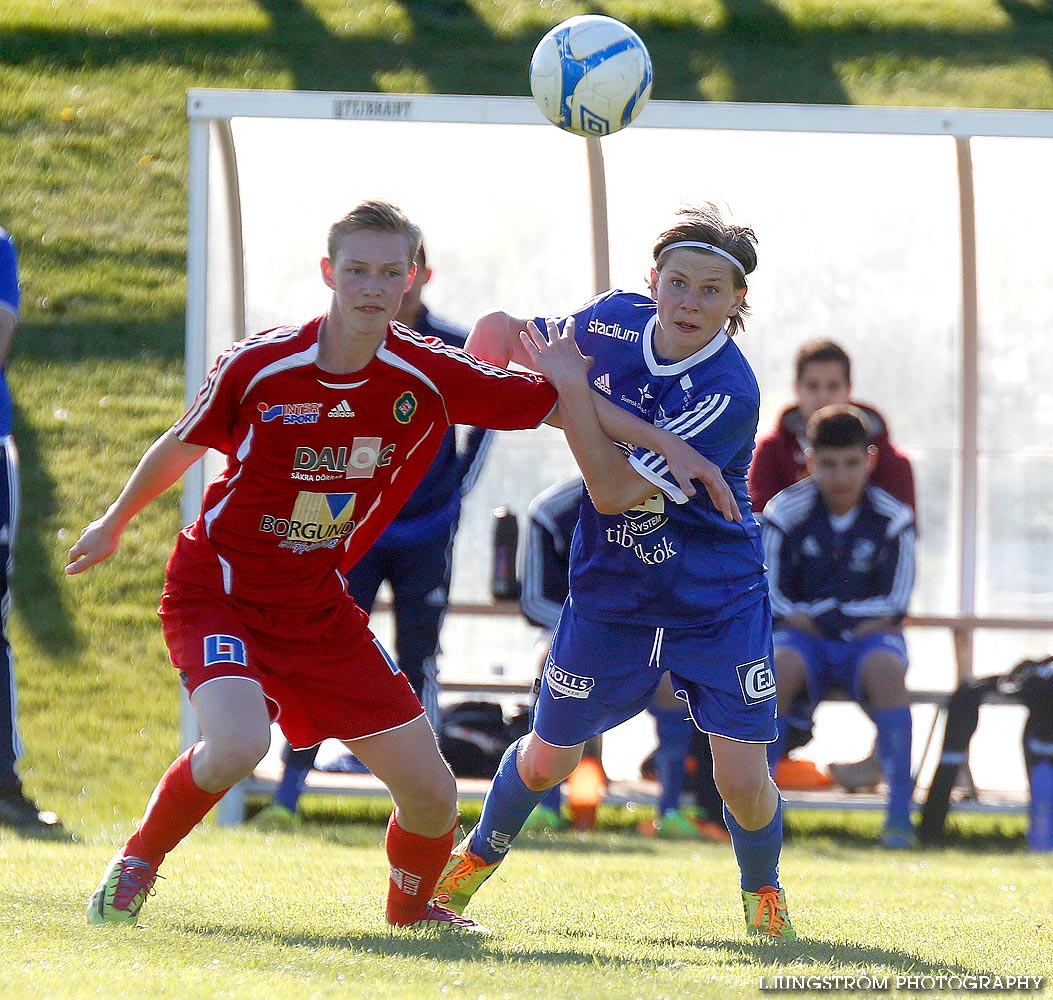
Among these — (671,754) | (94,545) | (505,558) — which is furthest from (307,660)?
(505,558)

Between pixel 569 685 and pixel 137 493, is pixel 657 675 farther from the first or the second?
pixel 137 493

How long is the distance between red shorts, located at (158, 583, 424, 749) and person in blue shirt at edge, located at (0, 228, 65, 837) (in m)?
2.20

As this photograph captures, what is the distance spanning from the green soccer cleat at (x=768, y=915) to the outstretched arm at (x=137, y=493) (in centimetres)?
187

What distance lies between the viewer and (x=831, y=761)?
7.01 metres

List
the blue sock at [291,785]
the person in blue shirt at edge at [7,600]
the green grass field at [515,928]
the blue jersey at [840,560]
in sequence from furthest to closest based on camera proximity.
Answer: the blue jersey at [840,560]
the blue sock at [291,785]
the person in blue shirt at edge at [7,600]
the green grass field at [515,928]

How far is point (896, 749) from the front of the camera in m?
6.31

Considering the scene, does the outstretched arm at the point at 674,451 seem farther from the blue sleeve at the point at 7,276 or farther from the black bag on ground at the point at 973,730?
the black bag on ground at the point at 973,730

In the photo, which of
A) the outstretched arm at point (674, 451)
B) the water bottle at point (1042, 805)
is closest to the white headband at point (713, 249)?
the outstretched arm at point (674, 451)

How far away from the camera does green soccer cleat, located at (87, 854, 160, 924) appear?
3510mm

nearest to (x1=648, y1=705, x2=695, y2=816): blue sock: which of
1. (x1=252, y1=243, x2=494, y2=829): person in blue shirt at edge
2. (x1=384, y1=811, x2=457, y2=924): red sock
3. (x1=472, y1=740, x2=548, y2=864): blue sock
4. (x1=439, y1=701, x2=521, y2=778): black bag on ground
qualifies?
(x1=439, y1=701, x2=521, y2=778): black bag on ground

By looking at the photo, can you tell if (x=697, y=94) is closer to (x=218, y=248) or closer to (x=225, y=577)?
(x=218, y=248)

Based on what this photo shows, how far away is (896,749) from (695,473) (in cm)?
314

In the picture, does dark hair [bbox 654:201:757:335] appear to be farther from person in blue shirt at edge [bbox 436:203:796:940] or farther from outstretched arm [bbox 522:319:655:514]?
outstretched arm [bbox 522:319:655:514]

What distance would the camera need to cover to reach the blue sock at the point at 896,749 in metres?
6.30
